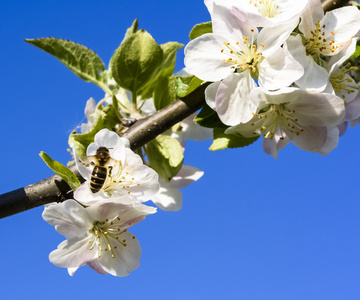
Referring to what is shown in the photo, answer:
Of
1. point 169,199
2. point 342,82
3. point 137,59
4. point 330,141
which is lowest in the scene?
point 330,141

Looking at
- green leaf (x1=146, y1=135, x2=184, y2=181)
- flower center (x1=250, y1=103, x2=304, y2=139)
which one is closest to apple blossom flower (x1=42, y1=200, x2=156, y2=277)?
green leaf (x1=146, y1=135, x2=184, y2=181)

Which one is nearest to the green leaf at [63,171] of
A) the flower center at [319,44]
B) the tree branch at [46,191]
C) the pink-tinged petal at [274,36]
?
the tree branch at [46,191]

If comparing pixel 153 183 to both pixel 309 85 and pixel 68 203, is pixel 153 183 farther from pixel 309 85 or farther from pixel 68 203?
pixel 309 85

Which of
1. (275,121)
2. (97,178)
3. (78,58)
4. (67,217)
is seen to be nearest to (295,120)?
(275,121)

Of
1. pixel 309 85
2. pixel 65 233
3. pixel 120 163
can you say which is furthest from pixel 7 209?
pixel 309 85

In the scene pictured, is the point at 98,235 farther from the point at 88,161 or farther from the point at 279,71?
the point at 279,71

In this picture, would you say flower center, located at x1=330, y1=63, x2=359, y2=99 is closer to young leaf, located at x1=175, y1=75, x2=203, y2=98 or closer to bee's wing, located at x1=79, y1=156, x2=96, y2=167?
young leaf, located at x1=175, y1=75, x2=203, y2=98
